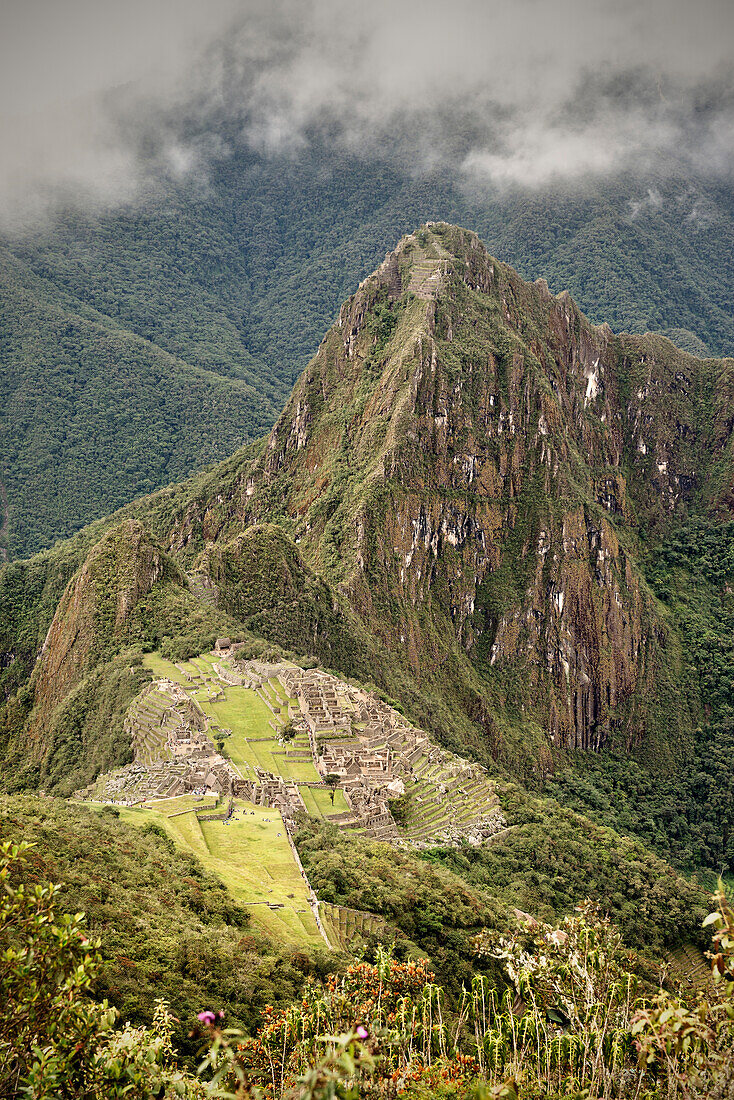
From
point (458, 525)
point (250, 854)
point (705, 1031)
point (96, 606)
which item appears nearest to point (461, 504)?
point (458, 525)

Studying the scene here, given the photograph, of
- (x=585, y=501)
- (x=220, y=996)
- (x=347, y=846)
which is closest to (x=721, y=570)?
(x=585, y=501)

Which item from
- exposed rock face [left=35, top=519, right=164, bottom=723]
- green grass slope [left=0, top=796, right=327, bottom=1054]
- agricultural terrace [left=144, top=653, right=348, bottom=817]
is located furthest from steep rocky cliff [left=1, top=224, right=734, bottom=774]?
green grass slope [left=0, top=796, right=327, bottom=1054]

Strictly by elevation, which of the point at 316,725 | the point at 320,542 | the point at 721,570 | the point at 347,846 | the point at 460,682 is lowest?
the point at 347,846

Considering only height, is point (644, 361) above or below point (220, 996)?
above

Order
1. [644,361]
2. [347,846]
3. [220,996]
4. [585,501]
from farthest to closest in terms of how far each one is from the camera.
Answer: [644,361]
[585,501]
[347,846]
[220,996]

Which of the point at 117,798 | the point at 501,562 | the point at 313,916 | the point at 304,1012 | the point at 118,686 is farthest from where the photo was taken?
the point at 501,562

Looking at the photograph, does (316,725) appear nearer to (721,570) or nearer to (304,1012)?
(304,1012)

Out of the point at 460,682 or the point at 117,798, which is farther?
the point at 460,682

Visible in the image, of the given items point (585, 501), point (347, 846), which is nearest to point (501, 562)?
point (585, 501)

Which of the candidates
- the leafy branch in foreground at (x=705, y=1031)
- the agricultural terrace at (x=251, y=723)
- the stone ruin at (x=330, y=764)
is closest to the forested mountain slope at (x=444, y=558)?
the agricultural terrace at (x=251, y=723)
